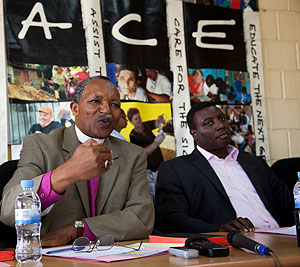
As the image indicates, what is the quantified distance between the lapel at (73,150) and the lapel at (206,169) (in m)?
0.89

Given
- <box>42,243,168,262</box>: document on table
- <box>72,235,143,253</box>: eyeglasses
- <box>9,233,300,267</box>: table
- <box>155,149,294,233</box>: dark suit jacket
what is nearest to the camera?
<box>9,233,300,267</box>: table

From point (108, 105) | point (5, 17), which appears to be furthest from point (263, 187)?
point (5, 17)

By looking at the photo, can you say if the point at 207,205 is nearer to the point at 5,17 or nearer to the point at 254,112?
the point at 254,112

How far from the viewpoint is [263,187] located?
2.87 meters

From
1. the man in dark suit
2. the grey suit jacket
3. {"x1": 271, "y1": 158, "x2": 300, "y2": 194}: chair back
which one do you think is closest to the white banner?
{"x1": 271, "y1": 158, "x2": 300, "y2": 194}: chair back

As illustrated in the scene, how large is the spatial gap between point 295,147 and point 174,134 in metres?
1.00

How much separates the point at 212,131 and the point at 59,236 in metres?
1.52

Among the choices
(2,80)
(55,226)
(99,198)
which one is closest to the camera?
(55,226)

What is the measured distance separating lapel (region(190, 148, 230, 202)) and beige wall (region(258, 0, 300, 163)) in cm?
83

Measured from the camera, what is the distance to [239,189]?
9.17ft

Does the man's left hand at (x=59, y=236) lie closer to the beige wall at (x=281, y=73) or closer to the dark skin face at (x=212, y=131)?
the dark skin face at (x=212, y=131)

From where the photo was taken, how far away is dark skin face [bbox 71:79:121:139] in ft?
7.02

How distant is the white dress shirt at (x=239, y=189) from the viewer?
2.66 meters

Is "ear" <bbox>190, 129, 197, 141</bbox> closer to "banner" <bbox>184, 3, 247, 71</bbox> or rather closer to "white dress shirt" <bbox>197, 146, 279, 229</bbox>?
"white dress shirt" <bbox>197, 146, 279, 229</bbox>
